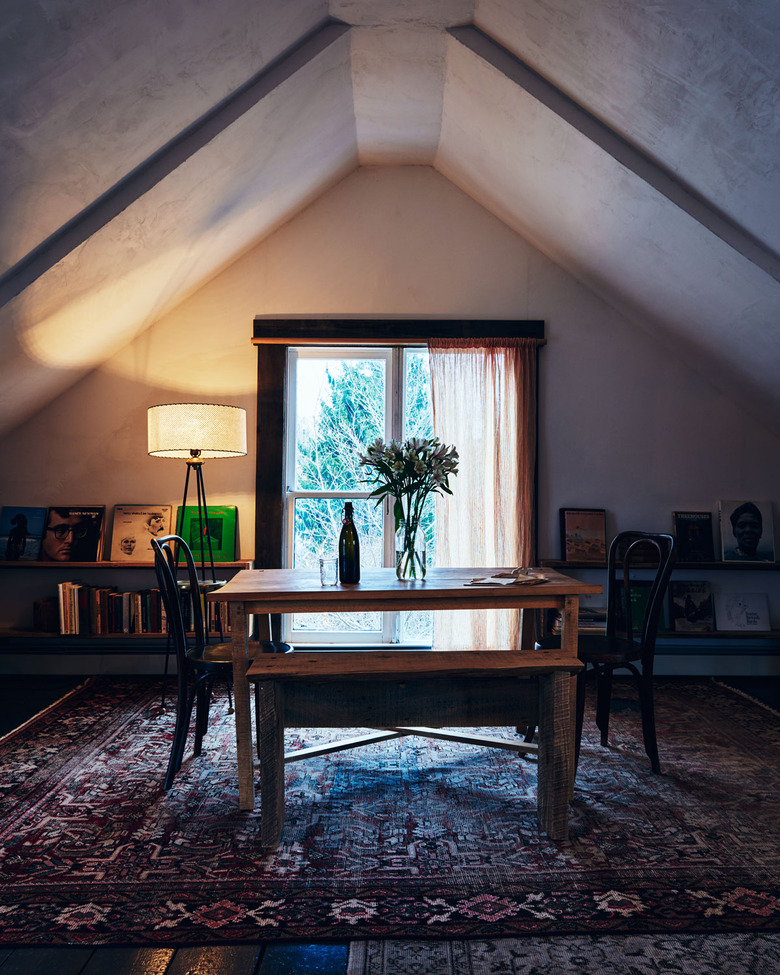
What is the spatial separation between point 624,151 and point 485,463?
198cm

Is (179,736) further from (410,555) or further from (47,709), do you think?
(47,709)

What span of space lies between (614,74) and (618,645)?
234cm

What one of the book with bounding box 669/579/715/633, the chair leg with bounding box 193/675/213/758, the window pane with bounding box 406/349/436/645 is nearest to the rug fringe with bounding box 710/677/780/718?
the book with bounding box 669/579/715/633

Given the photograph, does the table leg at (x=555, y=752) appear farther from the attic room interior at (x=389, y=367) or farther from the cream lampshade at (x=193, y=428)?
the cream lampshade at (x=193, y=428)

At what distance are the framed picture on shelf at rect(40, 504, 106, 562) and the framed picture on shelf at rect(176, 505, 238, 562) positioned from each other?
1.67 ft

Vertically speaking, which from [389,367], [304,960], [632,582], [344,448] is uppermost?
[389,367]

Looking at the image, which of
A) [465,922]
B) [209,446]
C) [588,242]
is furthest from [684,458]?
[465,922]

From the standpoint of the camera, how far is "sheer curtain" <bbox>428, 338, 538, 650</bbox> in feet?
15.0

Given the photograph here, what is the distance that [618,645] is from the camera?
3.13 m

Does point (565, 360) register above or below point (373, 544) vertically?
above

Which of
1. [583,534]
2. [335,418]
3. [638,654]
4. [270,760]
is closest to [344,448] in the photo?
[335,418]

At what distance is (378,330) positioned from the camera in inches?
184

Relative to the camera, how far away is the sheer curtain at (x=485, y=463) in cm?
457

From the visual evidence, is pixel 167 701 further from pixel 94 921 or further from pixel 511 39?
pixel 511 39
